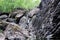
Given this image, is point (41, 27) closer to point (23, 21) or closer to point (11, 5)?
point (23, 21)

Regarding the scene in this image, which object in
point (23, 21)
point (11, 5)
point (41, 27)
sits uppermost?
point (11, 5)

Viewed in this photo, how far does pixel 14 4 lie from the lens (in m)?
30.6

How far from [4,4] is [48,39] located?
19209 mm

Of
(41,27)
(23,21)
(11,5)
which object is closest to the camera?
(41,27)

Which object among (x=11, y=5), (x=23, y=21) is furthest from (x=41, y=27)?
(x=11, y=5)

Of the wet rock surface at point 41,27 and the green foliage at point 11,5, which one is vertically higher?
the green foliage at point 11,5

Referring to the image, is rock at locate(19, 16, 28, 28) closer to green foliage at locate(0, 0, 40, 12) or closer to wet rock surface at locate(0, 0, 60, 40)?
wet rock surface at locate(0, 0, 60, 40)

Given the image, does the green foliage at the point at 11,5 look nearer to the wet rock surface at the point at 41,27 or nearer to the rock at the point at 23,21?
the rock at the point at 23,21

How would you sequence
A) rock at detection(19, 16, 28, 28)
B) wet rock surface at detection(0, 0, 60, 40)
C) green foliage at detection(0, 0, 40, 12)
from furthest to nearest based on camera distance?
green foliage at detection(0, 0, 40, 12)
rock at detection(19, 16, 28, 28)
wet rock surface at detection(0, 0, 60, 40)

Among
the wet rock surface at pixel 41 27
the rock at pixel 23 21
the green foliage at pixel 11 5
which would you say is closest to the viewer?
the wet rock surface at pixel 41 27

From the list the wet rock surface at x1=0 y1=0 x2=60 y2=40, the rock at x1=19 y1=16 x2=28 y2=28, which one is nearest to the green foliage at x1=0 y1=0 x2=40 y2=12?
the rock at x1=19 y1=16 x2=28 y2=28

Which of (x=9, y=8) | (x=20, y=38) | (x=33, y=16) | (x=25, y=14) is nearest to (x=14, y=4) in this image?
(x=9, y=8)

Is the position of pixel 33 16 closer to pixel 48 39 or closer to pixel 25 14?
pixel 25 14

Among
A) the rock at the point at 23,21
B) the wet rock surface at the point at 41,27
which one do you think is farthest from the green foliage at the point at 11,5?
the wet rock surface at the point at 41,27
